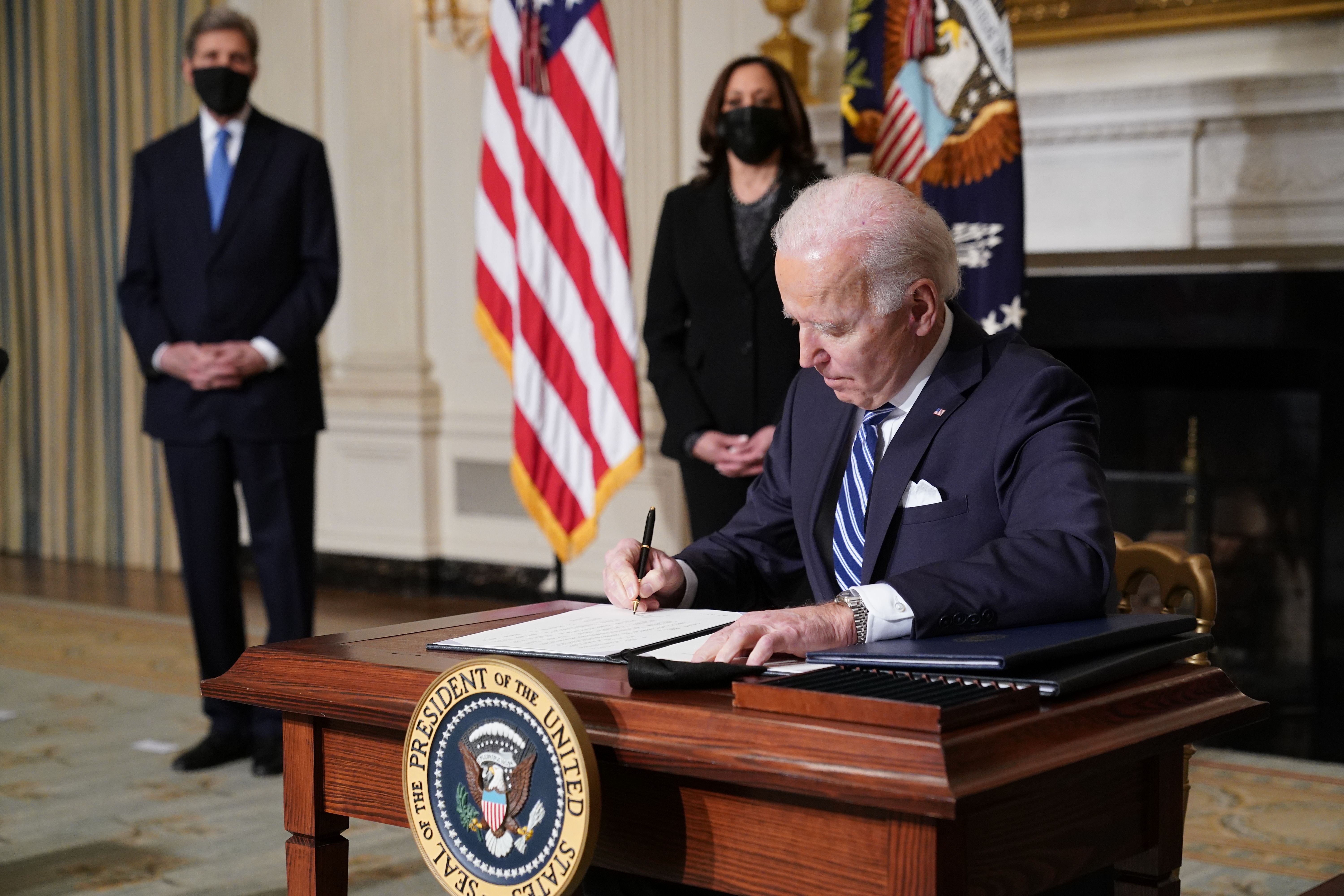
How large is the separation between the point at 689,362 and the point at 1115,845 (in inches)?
93.5

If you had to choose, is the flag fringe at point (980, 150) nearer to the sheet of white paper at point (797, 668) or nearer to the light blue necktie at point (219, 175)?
the light blue necktie at point (219, 175)

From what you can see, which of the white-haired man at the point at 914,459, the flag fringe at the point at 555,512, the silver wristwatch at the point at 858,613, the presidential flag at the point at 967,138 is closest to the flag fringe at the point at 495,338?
the flag fringe at the point at 555,512

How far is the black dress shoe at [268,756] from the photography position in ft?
12.0

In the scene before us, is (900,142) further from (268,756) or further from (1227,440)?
(268,756)

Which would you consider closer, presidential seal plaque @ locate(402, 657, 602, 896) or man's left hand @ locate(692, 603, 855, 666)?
presidential seal plaque @ locate(402, 657, 602, 896)

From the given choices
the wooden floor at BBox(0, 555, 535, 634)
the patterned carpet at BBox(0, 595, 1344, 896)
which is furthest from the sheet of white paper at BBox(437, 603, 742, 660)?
the wooden floor at BBox(0, 555, 535, 634)

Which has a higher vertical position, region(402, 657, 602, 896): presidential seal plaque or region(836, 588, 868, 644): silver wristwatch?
region(836, 588, 868, 644): silver wristwatch

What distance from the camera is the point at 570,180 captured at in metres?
4.25

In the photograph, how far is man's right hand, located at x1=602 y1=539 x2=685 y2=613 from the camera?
1840 mm

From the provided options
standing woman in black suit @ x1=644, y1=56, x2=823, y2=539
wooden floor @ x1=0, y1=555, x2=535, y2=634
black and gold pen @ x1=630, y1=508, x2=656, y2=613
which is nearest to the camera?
black and gold pen @ x1=630, y1=508, x2=656, y2=613

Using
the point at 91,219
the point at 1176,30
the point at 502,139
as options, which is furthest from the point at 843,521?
the point at 91,219

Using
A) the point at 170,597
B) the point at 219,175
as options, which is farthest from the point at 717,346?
the point at 170,597

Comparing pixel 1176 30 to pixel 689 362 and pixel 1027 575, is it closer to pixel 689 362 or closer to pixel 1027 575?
pixel 689 362

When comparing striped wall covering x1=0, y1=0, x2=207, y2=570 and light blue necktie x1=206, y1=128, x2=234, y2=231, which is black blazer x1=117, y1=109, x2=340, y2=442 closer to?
light blue necktie x1=206, y1=128, x2=234, y2=231
